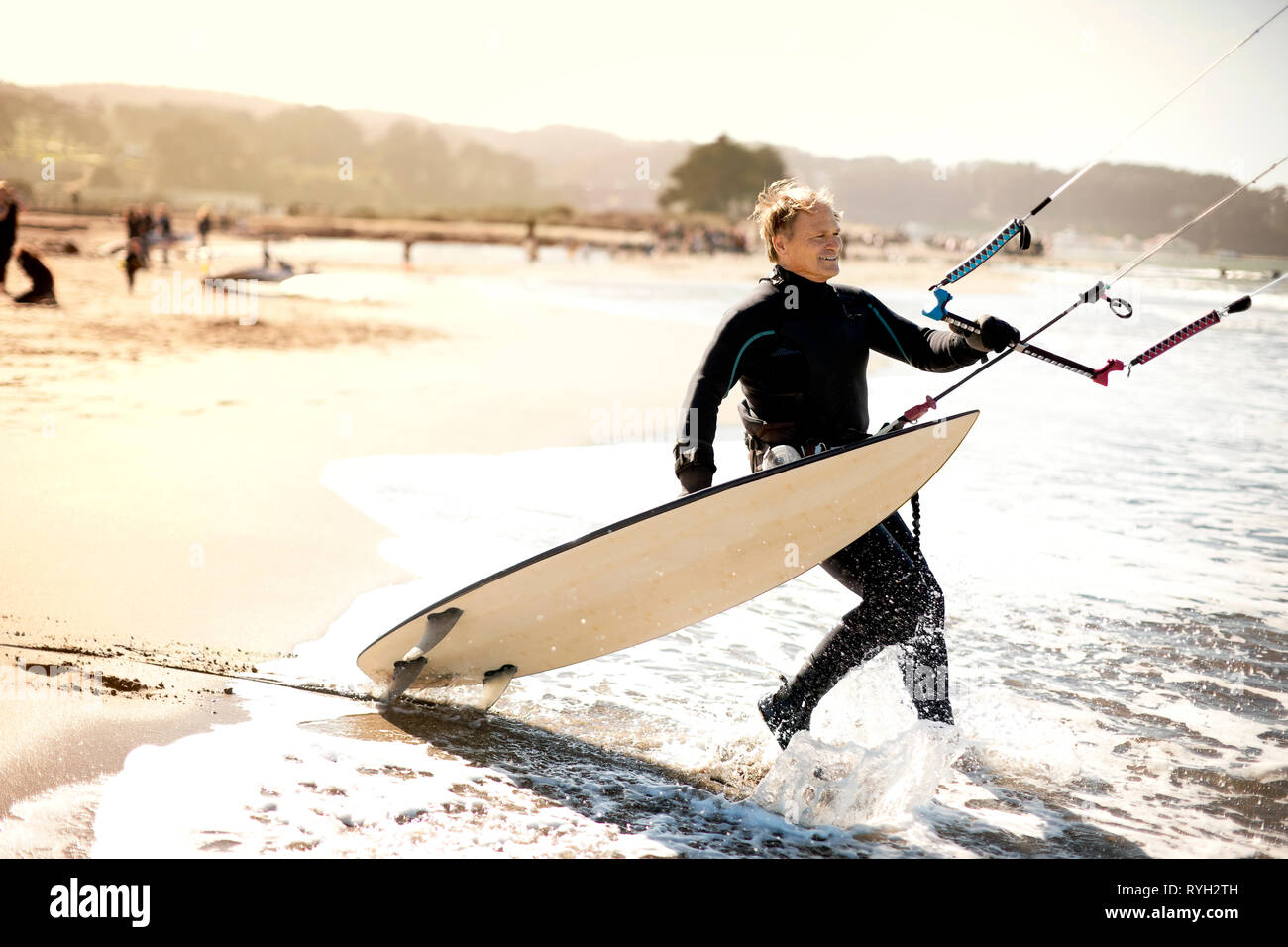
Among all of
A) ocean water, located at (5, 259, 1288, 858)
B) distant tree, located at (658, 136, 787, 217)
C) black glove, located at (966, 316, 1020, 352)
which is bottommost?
ocean water, located at (5, 259, 1288, 858)

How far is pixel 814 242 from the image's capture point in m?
3.07

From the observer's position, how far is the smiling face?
307cm

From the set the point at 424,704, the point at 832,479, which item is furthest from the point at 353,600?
the point at 832,479

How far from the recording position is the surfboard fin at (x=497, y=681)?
11.9 feet

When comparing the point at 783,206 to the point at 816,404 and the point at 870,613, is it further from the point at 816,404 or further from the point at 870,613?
the point at 870,613

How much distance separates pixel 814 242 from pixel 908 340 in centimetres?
53

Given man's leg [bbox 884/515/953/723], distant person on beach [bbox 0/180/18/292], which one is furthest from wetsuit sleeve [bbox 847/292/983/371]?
distant person on beach [bbox 0/180/18/292]

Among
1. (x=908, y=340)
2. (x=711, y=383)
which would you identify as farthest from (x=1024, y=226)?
(x=711, y=383)

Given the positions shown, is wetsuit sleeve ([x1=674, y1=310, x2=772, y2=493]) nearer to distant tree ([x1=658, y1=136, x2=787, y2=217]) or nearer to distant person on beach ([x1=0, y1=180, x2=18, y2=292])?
distant person on beach ([x1=0, y1=180, x2=18, y2=292])

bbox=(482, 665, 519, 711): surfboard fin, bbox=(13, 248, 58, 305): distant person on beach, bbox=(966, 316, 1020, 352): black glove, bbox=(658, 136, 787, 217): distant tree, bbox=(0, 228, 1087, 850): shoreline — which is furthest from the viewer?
bbox=(658, 136, 787, 217): distant tree

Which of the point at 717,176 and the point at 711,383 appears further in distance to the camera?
the point at 717,176

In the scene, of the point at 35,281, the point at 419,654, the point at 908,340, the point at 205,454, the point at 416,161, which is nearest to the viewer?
the point at 908,340

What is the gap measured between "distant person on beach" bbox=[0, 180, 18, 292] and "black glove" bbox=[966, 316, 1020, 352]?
1390 cm

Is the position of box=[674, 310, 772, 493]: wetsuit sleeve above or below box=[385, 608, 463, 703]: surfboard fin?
above
